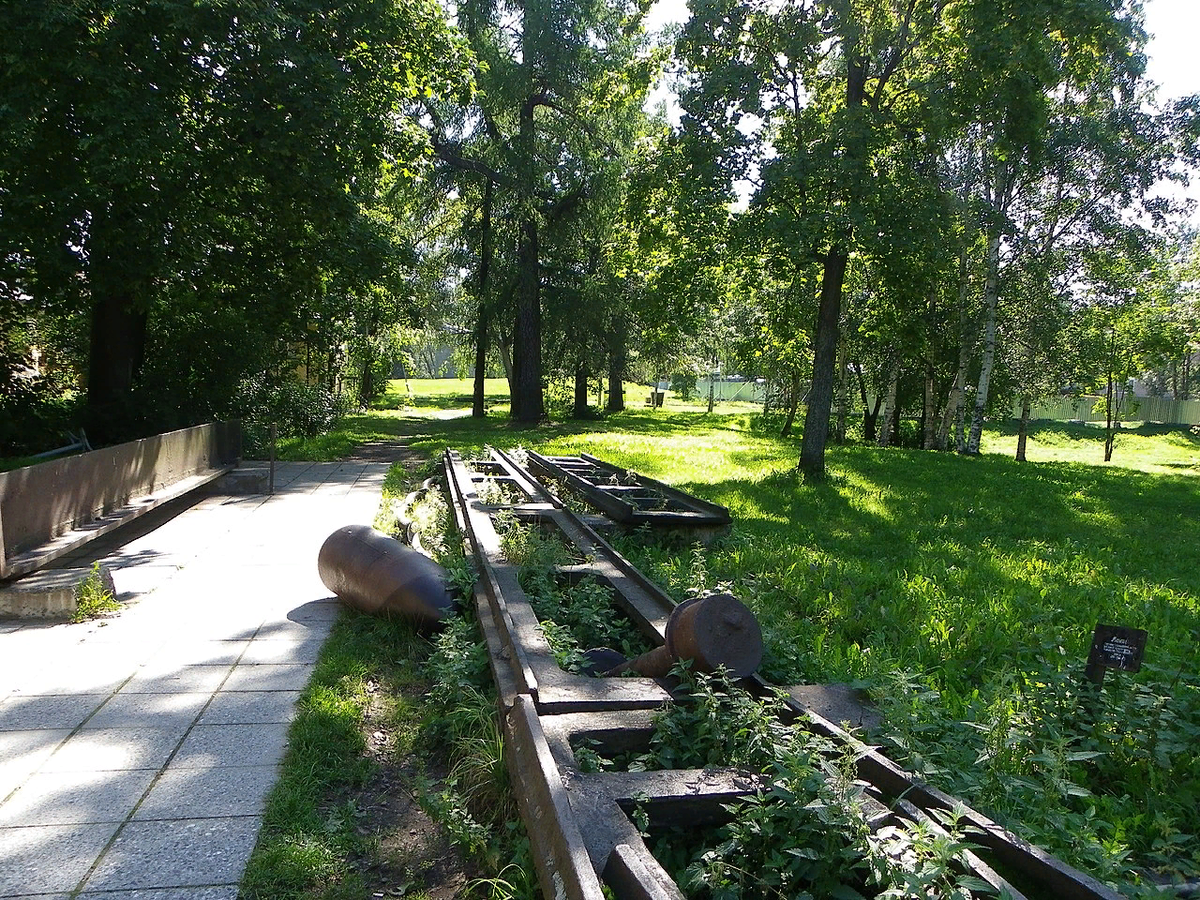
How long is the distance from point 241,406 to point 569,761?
53.6 feet

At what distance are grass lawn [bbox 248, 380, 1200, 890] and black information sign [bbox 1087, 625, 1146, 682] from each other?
0.49ft

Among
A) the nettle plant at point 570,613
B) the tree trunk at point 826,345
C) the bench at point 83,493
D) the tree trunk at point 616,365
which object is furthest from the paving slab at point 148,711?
the tree trunk at point 616,365

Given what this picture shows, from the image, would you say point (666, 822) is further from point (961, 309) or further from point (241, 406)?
point (961, 309)

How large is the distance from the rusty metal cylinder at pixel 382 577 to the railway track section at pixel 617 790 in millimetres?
1009

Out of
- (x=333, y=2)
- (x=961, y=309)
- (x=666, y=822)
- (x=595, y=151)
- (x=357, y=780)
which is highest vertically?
(x=595, y=151)

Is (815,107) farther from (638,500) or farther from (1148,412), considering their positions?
(1148,412)

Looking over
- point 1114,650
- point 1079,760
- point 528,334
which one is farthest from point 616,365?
point 1079,760

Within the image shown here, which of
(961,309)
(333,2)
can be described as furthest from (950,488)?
(333,2)

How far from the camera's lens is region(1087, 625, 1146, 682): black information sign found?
383 centimetres

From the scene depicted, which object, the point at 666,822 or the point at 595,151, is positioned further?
the point at 595,151

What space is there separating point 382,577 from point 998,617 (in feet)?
14.6

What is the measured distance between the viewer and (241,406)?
17.5 m

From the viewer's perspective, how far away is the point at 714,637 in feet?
12.5

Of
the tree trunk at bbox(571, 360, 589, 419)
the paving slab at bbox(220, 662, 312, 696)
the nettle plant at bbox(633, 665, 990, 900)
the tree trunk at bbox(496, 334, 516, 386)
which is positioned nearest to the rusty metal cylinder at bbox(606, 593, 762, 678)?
the nettle plant at bbox(633, 665, 990, 900)
